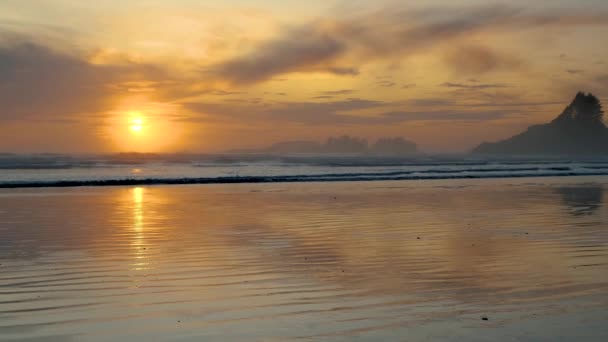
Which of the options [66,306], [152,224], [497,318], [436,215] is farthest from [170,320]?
[436,215]

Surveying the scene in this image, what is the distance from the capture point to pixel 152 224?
1519 centimetres

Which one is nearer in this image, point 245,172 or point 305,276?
point 305,276

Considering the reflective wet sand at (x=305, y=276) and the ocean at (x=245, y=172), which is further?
the ocean at (x=245, y=172)

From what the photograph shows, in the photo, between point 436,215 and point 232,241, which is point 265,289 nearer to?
point 232,241

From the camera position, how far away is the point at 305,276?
28.6ft

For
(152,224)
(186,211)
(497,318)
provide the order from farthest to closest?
(186,211) < (152,224) < (497,318)

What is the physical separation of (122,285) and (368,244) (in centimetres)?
535

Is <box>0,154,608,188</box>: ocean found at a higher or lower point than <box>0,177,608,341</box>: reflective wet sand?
higher

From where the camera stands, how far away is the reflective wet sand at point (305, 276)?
616 cm

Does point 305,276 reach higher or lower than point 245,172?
lower

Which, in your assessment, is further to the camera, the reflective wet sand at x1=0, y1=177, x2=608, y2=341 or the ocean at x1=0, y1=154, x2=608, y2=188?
the ocean at x1=0, y1=154, x2=608, y2=188

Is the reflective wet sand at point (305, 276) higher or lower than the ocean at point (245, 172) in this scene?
lower

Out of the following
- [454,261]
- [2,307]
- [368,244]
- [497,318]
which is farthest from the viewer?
[368,244]

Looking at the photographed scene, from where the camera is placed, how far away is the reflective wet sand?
6156 millimetres
